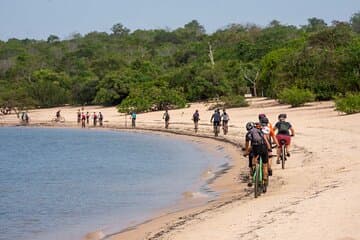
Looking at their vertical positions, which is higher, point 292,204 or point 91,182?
point 292,204

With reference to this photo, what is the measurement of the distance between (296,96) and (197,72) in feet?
68.4

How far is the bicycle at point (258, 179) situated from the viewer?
1426cm

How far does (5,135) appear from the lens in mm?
61531

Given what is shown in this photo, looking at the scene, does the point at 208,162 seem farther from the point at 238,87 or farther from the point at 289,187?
the point at 238,87

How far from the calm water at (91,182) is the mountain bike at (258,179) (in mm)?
2518

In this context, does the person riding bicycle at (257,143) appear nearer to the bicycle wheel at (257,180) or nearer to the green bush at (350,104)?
the bicycle wheel at (257,180)

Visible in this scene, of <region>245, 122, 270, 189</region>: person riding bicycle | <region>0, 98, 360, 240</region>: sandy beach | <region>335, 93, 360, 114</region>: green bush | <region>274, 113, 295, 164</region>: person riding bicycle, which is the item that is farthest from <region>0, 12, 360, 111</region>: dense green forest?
<region>245, 122, 270, 189</region>: person riding bicycle

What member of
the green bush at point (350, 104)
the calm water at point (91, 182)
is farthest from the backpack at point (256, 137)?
the green bush at point (350, 104)

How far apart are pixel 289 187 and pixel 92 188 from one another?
26.3ft

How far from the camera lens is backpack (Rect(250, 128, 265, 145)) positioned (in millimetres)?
13922

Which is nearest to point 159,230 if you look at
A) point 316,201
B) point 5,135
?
point 316,201

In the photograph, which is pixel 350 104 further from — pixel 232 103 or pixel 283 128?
pixel 283 128

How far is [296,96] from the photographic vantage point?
51.1m

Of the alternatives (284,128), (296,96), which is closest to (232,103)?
(296,96)
